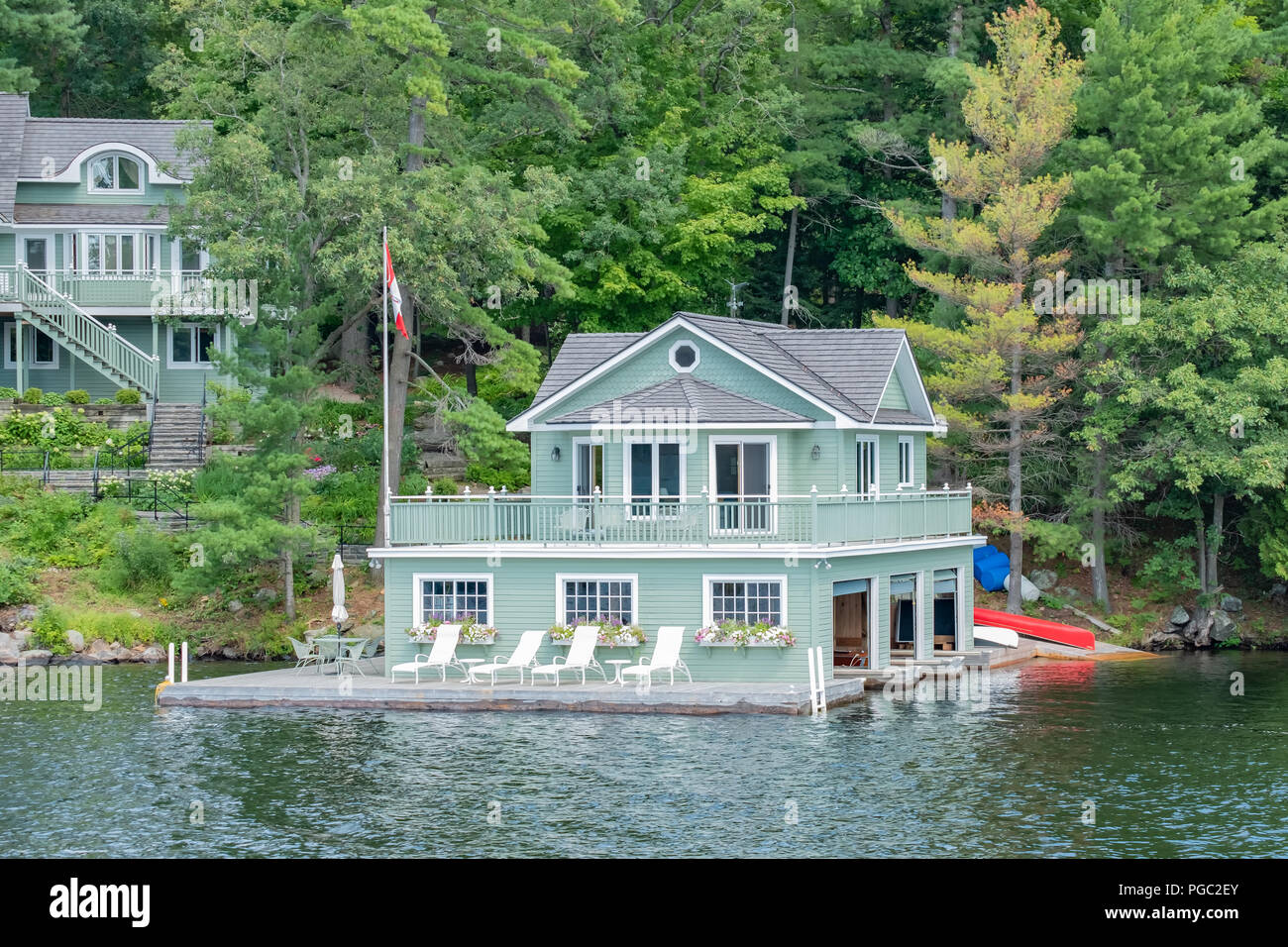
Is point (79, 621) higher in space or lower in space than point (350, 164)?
lower

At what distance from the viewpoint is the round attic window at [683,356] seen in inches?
1499

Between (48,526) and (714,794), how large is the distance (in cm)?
2567

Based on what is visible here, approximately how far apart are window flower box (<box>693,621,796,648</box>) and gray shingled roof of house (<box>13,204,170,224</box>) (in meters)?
31.5

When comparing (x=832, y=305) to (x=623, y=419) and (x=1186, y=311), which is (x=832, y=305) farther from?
(x=623, y=419)

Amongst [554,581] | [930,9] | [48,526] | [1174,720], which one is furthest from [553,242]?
[1174,720]

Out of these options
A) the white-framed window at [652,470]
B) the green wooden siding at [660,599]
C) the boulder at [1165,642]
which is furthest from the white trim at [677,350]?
the boulder at [1165,642]

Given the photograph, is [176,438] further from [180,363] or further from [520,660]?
[520,660]

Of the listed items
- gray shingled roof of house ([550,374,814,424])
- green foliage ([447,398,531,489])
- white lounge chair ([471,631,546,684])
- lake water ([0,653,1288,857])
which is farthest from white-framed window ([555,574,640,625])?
green foliage ([447,398,531,489])

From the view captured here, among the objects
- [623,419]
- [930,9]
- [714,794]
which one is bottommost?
[714,794]

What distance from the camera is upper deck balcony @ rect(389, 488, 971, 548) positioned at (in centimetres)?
3409

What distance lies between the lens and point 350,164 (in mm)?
44969

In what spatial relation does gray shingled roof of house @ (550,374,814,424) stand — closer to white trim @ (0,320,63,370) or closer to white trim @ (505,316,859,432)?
white trim @ (505,316,859,432)

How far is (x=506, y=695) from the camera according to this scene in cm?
3256

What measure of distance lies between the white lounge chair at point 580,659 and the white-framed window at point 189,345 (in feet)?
90.9
